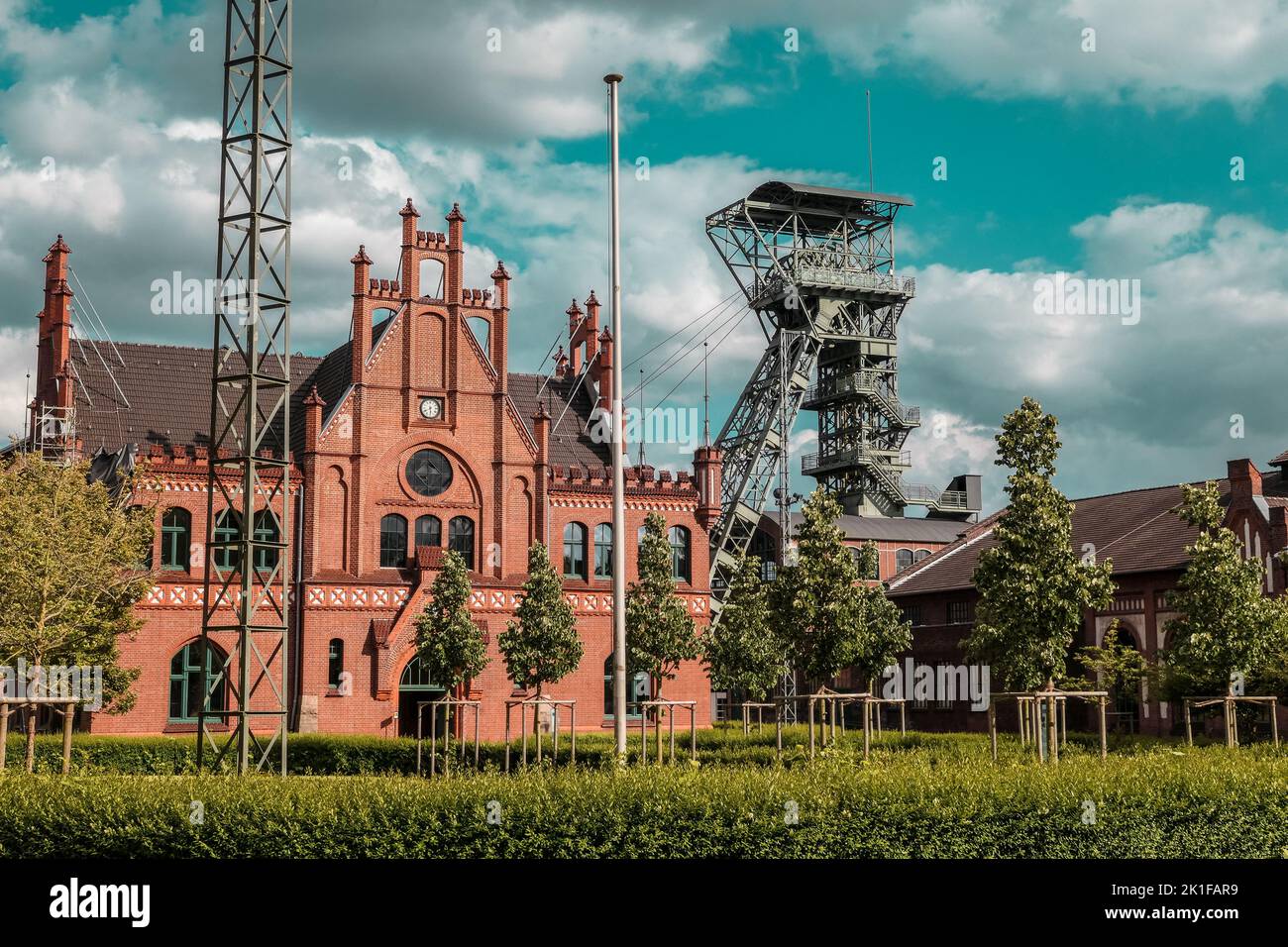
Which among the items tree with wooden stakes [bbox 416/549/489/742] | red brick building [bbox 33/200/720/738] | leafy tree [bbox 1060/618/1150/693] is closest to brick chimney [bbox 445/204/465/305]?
red brick building [bbox 33/200/720/738]

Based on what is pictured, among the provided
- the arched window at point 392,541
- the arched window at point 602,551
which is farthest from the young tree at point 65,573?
the arched window at point 602,551

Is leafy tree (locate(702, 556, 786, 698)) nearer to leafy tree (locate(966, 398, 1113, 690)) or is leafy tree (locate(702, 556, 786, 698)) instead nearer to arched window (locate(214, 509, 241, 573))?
leafy tree (locate(966, 398, 1113, 690))

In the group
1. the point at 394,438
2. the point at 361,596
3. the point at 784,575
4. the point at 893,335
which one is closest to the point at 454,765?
the point at 784,575

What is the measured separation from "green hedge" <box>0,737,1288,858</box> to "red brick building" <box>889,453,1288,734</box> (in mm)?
21527

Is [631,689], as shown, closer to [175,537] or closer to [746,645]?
[746,645]

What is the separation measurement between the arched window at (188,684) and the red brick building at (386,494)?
79 mm

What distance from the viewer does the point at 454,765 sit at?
115 feet

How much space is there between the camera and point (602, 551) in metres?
53.3

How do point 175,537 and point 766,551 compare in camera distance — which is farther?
point 766,551

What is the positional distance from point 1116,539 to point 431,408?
27910 mm

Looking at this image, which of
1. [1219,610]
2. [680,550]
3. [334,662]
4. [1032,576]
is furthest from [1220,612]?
[334,662]

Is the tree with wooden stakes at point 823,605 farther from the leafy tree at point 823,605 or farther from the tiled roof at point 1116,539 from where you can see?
the tiled roof at point 1116,539
